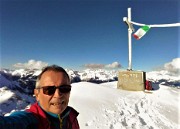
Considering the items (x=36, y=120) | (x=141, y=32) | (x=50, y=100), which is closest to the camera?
(x=36, y=120)

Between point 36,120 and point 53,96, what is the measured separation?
288 millimetres

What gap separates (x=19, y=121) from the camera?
1.56 metres

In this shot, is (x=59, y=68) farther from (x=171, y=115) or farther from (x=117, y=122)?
(x=171, y=115)

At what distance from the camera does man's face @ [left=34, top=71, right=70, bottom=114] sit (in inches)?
77.5

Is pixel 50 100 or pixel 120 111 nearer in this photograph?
pixel 50 100

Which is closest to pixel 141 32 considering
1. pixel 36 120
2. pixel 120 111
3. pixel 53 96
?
pixel 120 111

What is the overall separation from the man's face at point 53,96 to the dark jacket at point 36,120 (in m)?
0.06

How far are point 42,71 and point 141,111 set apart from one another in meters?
10.1

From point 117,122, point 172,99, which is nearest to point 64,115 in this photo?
point 117,122

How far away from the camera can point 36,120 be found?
5.83 feet

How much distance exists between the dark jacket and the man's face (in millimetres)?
63

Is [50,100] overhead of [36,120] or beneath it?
overhead

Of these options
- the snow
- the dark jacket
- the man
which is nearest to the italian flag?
the snow

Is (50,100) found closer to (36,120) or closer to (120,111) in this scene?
(36,120)
